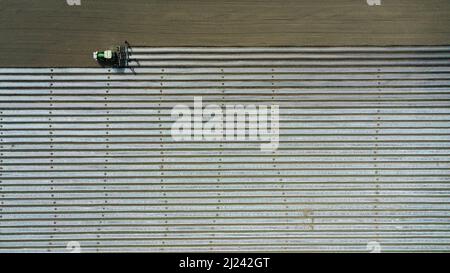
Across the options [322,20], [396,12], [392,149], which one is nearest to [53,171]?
[322,20]

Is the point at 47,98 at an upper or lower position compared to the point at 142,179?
upper

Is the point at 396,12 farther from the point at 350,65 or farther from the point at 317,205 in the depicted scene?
the point at 317,205

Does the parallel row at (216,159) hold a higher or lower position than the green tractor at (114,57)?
lower

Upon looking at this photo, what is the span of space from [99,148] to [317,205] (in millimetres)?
2557

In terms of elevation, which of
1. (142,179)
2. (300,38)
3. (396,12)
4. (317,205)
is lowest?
(317,205)

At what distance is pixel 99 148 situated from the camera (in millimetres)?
4270

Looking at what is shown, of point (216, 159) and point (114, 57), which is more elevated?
point (114, 57)

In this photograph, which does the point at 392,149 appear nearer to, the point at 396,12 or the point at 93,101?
the point at 396,12

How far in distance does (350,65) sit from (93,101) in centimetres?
294

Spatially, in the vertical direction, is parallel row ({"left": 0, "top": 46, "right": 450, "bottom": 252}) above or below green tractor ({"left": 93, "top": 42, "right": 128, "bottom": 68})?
below

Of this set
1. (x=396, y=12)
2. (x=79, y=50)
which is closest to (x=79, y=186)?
(x=79, y=50)

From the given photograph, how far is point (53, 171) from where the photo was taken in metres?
4.26

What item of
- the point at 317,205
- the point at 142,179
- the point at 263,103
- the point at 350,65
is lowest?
the point at 317,205

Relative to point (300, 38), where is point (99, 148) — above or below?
below
